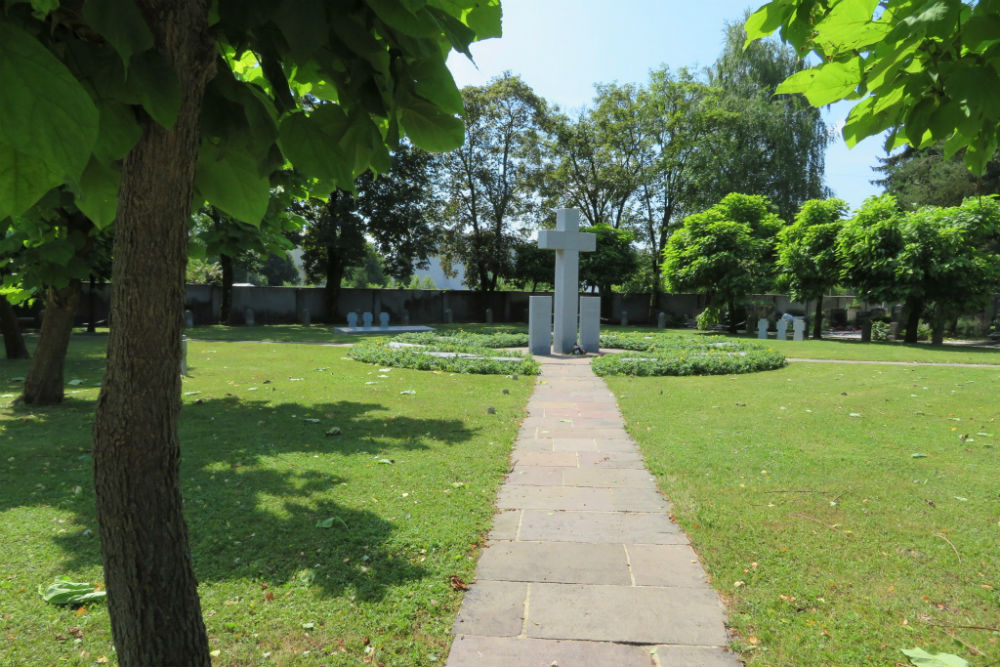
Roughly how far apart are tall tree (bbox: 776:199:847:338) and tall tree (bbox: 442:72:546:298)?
15769mm

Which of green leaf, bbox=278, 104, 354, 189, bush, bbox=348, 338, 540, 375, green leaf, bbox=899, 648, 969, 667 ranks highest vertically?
green leaf, bbox=278, 104, 354, 189

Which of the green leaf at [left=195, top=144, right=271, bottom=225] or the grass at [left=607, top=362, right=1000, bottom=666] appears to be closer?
the green leaf at [left=195, top=144, right=271, bottom=225]

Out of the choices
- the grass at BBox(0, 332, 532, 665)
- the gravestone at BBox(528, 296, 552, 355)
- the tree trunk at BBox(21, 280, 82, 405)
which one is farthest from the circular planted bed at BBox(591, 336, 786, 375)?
the tree trunk at BBox(21, 280, 82, 405)

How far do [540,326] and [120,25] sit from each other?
50.5ft

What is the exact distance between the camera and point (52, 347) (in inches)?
332

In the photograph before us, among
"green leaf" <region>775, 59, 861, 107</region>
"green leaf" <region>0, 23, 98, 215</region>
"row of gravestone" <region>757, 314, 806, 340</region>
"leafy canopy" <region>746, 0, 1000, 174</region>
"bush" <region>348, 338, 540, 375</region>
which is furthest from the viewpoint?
"row of gravestone" <region>757, 314, 806, 340</region>

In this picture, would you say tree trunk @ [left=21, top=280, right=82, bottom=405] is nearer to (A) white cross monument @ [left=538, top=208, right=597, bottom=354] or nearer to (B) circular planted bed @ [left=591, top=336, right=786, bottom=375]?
(B) circular planted bed @ [left=591, top=336, right=786, bottom=375]

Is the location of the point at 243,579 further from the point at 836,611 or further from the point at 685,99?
the point at 685,99

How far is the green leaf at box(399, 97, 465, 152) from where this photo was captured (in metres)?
1.54

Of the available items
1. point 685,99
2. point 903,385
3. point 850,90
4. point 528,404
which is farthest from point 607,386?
point 685,99

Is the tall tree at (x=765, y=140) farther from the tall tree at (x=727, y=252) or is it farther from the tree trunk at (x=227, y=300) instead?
the tree trunk at (x=227, y=300)

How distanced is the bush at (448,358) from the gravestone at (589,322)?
7.13 feet

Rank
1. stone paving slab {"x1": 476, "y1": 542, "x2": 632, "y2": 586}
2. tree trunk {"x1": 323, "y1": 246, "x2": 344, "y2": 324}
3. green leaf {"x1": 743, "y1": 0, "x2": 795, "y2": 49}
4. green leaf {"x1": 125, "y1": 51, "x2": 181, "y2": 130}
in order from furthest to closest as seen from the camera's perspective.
A: 1. tree trunk {"x1": 323, "y1": 246, "x2": 344, "y2": 324}
2. stone paving slab {"x1": 476, "y1": 542, "x2": 632, "y2": 586}
3. green leaf {"x1": 743, "y1": 0, "x2": 795, "y2": 49}
4. green leaf {"x1": 125, "y1": 51, "x2": 181, "y2": 130}

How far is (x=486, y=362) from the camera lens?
1290 centimetres
